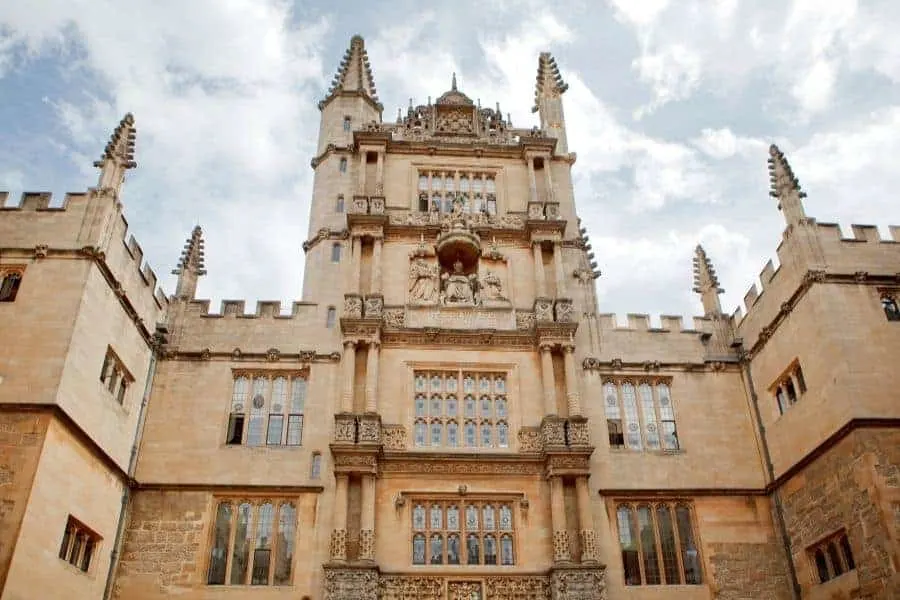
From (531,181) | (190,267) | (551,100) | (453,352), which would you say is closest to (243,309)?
(190,267)

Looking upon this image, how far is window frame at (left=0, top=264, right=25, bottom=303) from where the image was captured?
17.9 meters

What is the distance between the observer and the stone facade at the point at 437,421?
17.6 metres

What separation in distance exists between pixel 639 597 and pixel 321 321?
12244 mm

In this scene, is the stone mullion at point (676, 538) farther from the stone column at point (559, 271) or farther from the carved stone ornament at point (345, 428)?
the carved stone ornament at point (345, 428)

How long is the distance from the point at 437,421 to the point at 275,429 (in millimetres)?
4730

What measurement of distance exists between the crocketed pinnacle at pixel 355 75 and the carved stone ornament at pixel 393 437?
49.0 feet

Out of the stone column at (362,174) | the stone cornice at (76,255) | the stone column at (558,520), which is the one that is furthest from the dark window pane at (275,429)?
the stone column at (362,174)

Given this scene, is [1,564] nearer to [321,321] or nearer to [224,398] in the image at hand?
[224,398]

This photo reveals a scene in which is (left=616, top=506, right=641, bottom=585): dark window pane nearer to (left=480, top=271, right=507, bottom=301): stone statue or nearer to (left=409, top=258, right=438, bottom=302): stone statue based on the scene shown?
(left=480, top=271, right=507, bottom=301): stone statue

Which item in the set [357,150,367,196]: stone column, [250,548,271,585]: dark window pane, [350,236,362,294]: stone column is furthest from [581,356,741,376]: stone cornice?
[250,548,271,585]: dark window pane

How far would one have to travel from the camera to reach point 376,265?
24.8 m

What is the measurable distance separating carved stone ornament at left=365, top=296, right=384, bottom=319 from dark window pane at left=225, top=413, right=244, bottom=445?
4845 millimetres

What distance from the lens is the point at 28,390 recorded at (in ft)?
53.5

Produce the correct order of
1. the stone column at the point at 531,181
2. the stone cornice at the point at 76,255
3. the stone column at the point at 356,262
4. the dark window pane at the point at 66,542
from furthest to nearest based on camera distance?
the stone column at the point at 531,181
the stone column at the point at 356,262
the stone cornice at the point at 76,255
the dark window pane at the point at 66,542
